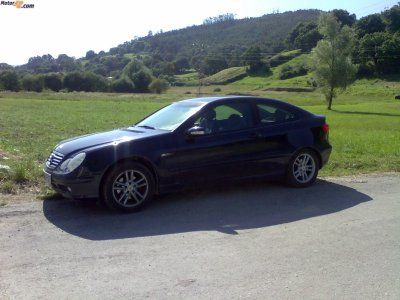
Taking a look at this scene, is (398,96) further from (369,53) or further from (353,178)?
(353,178)

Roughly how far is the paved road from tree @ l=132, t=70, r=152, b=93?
4281 inches

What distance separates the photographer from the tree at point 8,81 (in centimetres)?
10606

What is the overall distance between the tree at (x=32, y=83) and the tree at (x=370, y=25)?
253 ft

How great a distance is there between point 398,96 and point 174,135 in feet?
258

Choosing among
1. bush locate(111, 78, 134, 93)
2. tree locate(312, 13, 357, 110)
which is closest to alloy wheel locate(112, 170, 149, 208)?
tree locate(312, 13, 357, 110)

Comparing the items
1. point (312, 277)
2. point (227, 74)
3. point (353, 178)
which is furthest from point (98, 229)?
point (227, 74)

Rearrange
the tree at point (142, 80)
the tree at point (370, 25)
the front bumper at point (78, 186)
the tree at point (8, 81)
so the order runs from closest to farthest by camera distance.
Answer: the front bumper at point (78, 186), the tree at point (8, 81), the tree at point (142, 80), the tree at point (370, 25)

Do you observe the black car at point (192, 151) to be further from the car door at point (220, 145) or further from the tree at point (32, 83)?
the tree at point (32, 83)

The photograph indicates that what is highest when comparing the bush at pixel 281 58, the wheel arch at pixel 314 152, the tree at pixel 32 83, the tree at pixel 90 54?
the tree at pixel 90 54

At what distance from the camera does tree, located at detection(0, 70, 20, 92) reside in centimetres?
10606

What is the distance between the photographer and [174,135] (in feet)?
22.9

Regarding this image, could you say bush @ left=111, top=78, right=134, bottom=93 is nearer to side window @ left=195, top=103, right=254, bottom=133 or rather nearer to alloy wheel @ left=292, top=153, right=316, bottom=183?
alloy wheel @ left=292, top=153, right=316, bottom=183

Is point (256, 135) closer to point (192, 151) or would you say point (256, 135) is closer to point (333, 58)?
point (192, 151)

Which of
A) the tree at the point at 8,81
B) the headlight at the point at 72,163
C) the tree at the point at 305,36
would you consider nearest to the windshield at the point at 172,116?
the headlight at the point at 72,163
